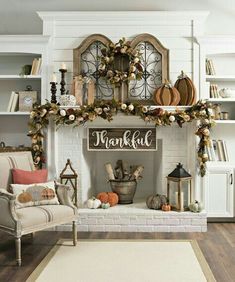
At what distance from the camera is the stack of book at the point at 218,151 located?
546cm

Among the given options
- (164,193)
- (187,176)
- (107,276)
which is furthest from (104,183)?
(107,276)

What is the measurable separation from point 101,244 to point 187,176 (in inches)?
55.0

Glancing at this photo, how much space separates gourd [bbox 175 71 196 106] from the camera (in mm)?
5078

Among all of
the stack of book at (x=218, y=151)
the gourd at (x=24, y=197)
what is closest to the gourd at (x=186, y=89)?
the stack of book at (x=218, y=151)

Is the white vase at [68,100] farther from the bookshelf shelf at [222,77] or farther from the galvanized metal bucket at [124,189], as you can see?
the bookshelf shelf at [222,77]

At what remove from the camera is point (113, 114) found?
4.99m

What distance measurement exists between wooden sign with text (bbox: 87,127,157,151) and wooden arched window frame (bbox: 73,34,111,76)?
2.66ft

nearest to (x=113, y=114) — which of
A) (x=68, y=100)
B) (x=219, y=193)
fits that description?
(x=68, y=100)

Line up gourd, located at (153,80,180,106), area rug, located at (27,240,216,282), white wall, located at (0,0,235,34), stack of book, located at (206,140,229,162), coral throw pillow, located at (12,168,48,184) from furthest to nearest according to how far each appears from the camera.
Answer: stack of book, located at (206,140,229,162) → white wall, located at (0,0,235,34) → gourd, located at (153,80,180,106) → coral throw pillow, located at (12,168,48,184) → area rug, located at (27,240,216,282)

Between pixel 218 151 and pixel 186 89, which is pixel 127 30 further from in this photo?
pixel 218 151

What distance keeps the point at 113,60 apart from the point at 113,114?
2.38 feet

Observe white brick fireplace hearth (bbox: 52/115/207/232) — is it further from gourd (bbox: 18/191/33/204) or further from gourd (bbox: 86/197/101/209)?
gourd (bbox: 18/191/33/204)

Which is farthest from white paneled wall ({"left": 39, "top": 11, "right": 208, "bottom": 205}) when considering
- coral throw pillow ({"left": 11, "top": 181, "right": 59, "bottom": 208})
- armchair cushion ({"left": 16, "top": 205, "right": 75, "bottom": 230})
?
armchair cushion ({"left": 16, "top": 205, "right": 75, "bottom": 230})

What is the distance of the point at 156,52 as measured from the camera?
529 cm
